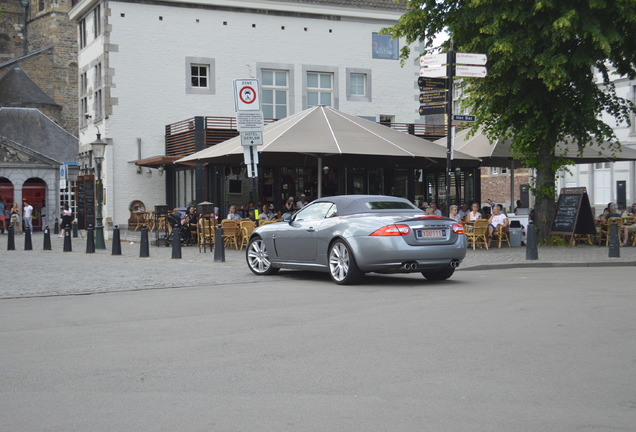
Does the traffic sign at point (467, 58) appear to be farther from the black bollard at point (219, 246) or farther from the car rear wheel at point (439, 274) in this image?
the black bollard at point (219, 246)

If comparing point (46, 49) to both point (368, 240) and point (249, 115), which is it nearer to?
point (249, 115)

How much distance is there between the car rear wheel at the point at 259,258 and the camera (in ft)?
51.8

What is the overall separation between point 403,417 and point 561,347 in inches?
112

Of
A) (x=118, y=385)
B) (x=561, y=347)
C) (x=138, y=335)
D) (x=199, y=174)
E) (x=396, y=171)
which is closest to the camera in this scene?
(x=118, y=385)

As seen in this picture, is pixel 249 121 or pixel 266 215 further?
pixel 266 215

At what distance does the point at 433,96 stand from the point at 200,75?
815 inches

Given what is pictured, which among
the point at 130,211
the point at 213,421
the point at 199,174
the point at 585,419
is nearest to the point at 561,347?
the point at 585,419

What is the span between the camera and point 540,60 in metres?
20.5

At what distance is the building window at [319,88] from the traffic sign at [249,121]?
22.2 metres

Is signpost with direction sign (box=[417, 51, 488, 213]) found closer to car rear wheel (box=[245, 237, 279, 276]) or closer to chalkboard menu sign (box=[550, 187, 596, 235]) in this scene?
car rear wheel (box=[245, 237, 279, 276])

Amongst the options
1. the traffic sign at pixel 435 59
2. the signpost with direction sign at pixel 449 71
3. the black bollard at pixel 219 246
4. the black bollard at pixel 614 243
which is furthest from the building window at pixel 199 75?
the black bollard at pixel 614 243

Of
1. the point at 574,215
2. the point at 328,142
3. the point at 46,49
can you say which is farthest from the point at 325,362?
the point at 46,49

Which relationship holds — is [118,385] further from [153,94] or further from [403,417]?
[153,94]

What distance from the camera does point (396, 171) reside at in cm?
3503
